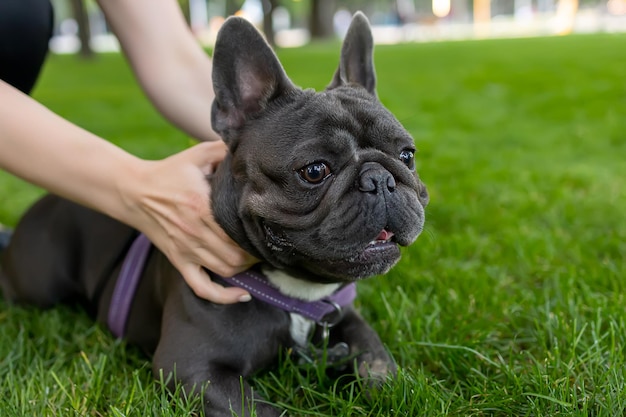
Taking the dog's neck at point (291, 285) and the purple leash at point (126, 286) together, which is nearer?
the dog's neck at point (291, 285)

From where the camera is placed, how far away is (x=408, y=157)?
209 cm

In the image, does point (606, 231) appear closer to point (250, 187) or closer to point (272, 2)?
point (250, 187)

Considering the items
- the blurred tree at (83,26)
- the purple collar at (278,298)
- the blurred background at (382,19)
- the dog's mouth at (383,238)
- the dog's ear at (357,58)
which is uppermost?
the dog's ear at (357,58)

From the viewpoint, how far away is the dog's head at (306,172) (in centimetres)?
→ 185

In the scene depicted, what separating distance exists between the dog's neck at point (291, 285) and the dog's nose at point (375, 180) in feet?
A: 1.44

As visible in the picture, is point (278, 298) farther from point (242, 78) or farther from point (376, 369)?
point (242, 78)

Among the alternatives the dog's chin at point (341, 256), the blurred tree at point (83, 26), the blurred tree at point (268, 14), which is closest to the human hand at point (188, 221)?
the dog's chin at point (341, 256)

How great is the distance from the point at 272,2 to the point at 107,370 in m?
23.8

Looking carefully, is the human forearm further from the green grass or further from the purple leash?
the green grass

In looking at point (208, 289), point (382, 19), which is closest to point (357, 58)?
point (208, 289)

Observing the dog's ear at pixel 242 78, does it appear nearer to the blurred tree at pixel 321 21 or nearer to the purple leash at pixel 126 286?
the purple leash at pixel 126 286

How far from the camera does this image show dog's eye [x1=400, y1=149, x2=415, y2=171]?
2064 millimetres

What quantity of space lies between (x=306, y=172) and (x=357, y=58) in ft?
2.16

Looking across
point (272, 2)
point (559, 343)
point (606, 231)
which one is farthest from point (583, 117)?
point (272, 2)
